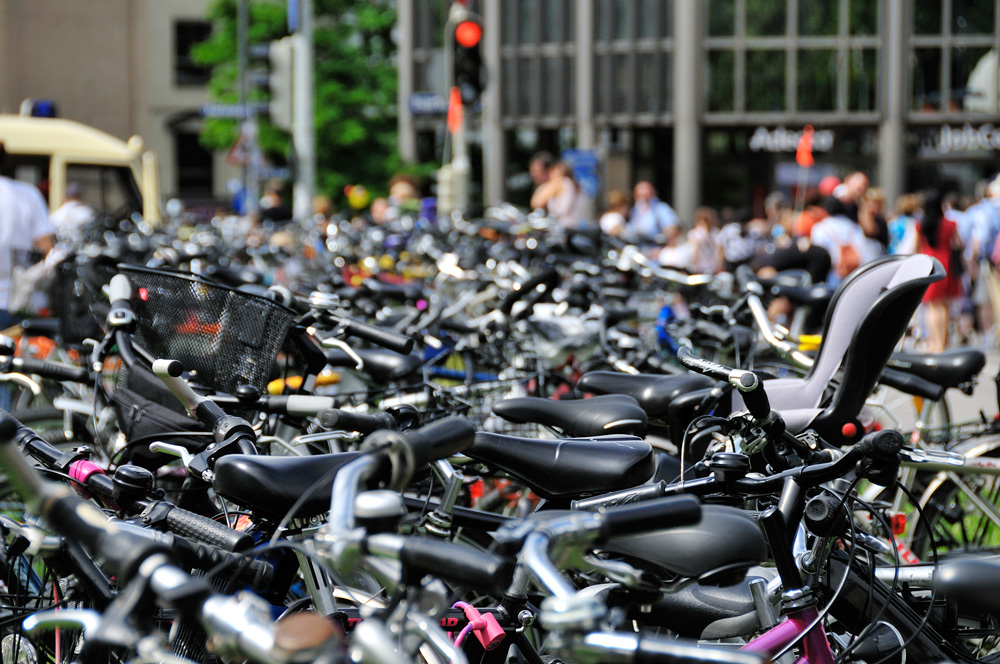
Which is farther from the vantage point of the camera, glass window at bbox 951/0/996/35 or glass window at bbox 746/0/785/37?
glass window at bbox 746/0/785/37

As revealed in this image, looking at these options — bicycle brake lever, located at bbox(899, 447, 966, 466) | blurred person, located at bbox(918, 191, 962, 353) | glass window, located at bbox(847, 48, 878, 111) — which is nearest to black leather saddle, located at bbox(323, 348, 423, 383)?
bicycle brake lever, located at bbox(899, 447, 966, 466)

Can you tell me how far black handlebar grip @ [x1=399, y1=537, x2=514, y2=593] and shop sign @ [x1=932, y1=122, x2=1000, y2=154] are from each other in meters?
27.0

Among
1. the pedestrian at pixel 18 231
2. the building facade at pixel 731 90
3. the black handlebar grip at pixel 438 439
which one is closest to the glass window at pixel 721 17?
the building facade at pixel 731 90

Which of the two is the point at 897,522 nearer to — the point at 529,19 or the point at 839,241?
the point at 839,241

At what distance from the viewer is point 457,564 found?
165 cm

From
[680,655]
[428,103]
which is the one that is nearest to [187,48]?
[428,103]

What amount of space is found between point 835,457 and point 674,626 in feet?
1.91

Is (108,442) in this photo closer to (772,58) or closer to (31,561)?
(31,561)

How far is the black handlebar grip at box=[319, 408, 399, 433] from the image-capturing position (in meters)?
2.58

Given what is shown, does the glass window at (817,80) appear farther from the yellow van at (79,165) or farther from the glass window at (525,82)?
the yellow van at (79,165)

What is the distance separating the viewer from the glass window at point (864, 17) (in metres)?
26.4

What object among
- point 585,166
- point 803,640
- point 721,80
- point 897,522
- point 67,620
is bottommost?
point 897,522

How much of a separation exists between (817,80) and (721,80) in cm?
223

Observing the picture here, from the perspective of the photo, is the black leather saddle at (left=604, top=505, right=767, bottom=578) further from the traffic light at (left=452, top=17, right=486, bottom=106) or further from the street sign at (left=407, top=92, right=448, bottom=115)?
the street sign at (left=407, top=92, right=448, bottom=115)
